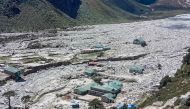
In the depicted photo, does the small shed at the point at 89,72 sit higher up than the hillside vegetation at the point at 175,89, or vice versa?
the hillside vegetation at the point at 175,89

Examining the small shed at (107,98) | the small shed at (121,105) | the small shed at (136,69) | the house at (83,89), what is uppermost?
the small shed at (121,105)

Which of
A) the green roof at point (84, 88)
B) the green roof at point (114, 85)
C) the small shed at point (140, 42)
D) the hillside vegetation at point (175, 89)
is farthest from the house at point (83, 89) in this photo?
the small shed at point (140, 42)

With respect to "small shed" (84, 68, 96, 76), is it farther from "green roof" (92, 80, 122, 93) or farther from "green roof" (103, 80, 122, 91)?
"green roof" (92, 80, 122, 93)

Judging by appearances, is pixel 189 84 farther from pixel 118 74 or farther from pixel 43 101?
pixel 118 74

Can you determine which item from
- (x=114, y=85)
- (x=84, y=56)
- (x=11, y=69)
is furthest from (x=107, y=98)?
(x=84, y=56)

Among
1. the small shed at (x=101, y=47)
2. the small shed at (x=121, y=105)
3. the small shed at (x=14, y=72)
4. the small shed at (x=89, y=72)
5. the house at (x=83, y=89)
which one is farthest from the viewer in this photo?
the small shed at (x=101, y=47)

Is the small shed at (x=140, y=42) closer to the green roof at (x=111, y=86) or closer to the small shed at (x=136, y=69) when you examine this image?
the small shed at (x=136, y=69)

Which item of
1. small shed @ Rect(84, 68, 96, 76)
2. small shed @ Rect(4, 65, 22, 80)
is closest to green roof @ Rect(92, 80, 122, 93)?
small shed @ Rect(84, 68, 96, 76)

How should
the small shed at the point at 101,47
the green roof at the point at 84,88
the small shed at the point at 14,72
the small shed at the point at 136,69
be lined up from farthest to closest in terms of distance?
the small shed at the point at 101,47
the small shed at the point at 14,72
the small shed at the point at 136,69
the green roof at the point at 84,88

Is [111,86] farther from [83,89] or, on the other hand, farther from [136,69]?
[136,69]
